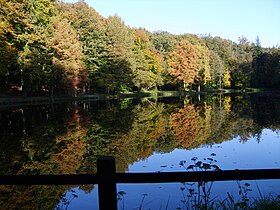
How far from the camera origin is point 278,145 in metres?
14.7

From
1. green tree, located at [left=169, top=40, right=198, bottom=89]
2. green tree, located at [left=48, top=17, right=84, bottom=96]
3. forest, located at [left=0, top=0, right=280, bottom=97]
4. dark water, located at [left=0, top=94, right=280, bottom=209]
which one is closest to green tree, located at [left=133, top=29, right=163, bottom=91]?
forest, located at [left=0, top=0, right=280, bottom=97]

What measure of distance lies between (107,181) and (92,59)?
52.2 metres

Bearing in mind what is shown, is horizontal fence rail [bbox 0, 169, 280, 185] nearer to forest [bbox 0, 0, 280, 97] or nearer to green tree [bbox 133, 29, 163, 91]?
forest [bbox 0, 0, 280, 97]

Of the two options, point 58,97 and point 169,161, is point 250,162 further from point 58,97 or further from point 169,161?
point 58,97

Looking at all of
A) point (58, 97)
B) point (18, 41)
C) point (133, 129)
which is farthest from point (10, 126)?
point (58, 97)

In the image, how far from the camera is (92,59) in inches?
2128

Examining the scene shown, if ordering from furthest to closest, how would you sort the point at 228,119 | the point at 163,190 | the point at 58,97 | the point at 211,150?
the point at 58,97 < the point at 228,119 < the point at 211,150 < the point at 163,190

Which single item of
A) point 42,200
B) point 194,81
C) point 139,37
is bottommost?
point 42,200

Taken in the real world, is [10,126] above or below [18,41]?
below

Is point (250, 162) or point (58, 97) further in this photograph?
point (58, 97)

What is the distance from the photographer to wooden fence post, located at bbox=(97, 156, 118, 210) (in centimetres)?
317

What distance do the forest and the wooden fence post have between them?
3393 centimetres

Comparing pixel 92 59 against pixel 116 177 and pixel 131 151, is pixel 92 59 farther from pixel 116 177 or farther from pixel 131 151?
pixel 116 177

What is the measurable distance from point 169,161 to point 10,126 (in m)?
14.6
